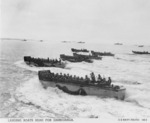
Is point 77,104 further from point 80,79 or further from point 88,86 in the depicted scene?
point 80,79

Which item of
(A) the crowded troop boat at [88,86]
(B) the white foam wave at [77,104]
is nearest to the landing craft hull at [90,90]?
(A) the crowded troop boat at [88,86]

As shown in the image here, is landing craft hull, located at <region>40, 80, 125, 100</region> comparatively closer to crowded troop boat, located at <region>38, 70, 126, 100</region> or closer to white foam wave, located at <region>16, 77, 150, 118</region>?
crowded troop boat, located at <region>38, 70, 126, 100</region>

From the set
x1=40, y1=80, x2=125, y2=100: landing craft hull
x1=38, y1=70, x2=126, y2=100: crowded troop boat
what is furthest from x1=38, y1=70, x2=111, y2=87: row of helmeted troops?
x1=40, y1=80, x2=125, y2=100: landing craft hull

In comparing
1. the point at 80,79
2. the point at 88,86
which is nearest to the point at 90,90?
the point at 88,86

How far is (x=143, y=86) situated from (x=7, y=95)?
14.1 metres

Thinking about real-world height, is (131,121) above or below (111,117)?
above

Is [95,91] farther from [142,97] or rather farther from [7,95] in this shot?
[7,95]

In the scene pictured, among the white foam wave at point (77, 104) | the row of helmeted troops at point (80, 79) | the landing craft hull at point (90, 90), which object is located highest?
the row of helmeted troops at point (80, 79)

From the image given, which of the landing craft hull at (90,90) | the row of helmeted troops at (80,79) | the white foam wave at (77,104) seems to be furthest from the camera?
the row of helmeted troops at (80,79)

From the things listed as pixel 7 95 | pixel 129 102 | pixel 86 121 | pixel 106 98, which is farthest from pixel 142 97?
pixel 7 95

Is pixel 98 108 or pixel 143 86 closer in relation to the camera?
pixel 98 108

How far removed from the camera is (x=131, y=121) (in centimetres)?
1171

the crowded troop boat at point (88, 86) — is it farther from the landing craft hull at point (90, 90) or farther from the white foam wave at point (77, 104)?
the white foam wave at point (77, 104)

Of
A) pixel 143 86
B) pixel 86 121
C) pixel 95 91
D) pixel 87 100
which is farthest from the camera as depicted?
pixel 143 86
